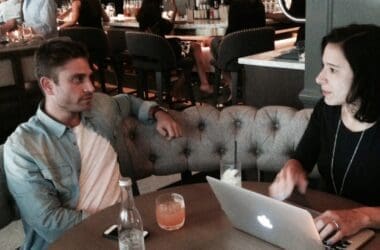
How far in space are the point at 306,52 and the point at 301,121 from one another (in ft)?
1.80

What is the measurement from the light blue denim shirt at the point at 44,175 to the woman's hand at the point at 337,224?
2.79ft

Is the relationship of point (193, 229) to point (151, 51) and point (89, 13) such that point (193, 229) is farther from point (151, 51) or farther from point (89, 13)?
point (89, 13)

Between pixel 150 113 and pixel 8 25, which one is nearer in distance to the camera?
pixel 150 113

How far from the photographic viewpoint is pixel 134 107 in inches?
88.1

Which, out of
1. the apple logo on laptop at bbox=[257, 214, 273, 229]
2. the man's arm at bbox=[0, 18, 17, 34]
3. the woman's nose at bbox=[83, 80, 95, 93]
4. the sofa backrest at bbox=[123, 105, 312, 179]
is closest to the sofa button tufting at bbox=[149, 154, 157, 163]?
the sofa backrest at bbox=[123, 105, 312, 179]

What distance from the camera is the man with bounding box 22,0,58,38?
16.4 feet

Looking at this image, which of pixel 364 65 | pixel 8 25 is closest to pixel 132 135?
pixel 364 65

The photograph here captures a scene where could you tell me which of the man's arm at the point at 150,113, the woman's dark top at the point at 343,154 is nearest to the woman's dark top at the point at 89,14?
the man's arm at the point at 150,113

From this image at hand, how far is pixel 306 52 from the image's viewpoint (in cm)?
256

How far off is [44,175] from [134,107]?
63 centimetres

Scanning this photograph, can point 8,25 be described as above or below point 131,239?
above

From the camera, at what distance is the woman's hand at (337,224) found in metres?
1.24

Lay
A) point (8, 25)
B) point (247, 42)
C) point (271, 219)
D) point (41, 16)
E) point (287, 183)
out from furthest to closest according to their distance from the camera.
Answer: point (8, 25)
point (41, 16)
point (247, 42)
point (287, 183)
point (271, 219)

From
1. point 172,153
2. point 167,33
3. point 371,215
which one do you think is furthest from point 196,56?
point 371,215
